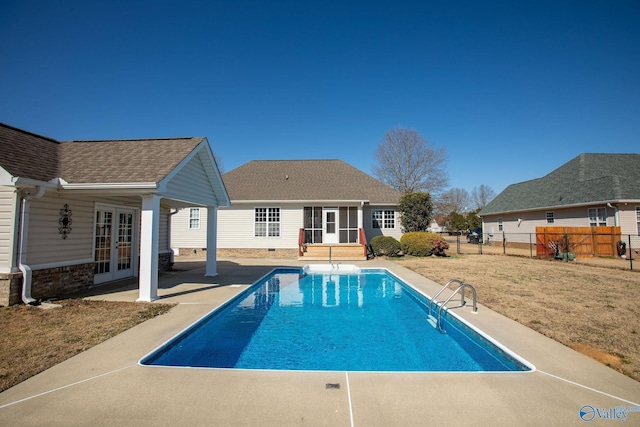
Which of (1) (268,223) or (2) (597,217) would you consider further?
(1) (268,223)

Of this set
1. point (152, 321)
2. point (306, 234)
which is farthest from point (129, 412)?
point (306, 234)

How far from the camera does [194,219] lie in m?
20.3

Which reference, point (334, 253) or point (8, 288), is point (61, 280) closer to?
point (8, 288)

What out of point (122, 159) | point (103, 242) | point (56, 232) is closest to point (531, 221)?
point (122, 159)

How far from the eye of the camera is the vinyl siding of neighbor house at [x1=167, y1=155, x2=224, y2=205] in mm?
8489

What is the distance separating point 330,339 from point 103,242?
8371 millimetres

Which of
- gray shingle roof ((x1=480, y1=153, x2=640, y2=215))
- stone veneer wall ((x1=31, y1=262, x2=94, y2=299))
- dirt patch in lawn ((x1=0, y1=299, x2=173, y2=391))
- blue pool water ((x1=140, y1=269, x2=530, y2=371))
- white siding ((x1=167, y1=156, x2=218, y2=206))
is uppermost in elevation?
gray shingle roof ((x1=480, y1=153, x2=640, y2=215))

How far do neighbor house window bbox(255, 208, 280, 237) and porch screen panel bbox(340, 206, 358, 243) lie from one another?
431 centimetres

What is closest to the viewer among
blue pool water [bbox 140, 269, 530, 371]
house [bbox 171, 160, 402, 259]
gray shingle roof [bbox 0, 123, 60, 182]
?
blue pool water [bbox 140, 269, 530, 371]

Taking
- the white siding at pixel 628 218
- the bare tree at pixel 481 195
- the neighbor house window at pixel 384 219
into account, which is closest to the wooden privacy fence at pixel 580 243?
the white siding at pixel 628 218

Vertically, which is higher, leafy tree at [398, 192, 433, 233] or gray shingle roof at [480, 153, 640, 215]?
gray shingle roof at [480, 153, 640, 215]

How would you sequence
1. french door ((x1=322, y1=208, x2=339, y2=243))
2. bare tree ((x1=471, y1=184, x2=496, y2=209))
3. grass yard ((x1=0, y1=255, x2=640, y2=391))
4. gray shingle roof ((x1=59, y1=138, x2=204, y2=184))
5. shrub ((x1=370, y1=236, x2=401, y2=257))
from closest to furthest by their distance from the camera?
grass yard ((x1=0, y1=255, x2=640, y2=391)) → gray shingle roof ((x1=59, y1=138, x2=204, y2=184)) → shrub ((x1=370, y1=236, x2=401, y2=257)) → french door ((x1=322, y1=208, x2=339, y2=243)) → bare tree ((x1=471, y1=184, x2=496, y2=209))

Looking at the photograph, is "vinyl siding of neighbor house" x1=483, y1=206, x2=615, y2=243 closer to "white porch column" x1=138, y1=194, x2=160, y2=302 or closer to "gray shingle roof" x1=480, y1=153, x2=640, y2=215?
"gray shingle roof" x1=480, y1=153, x2=640, y2=215

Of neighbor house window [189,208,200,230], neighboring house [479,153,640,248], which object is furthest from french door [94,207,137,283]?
neighboring house [479,153,640,248]
